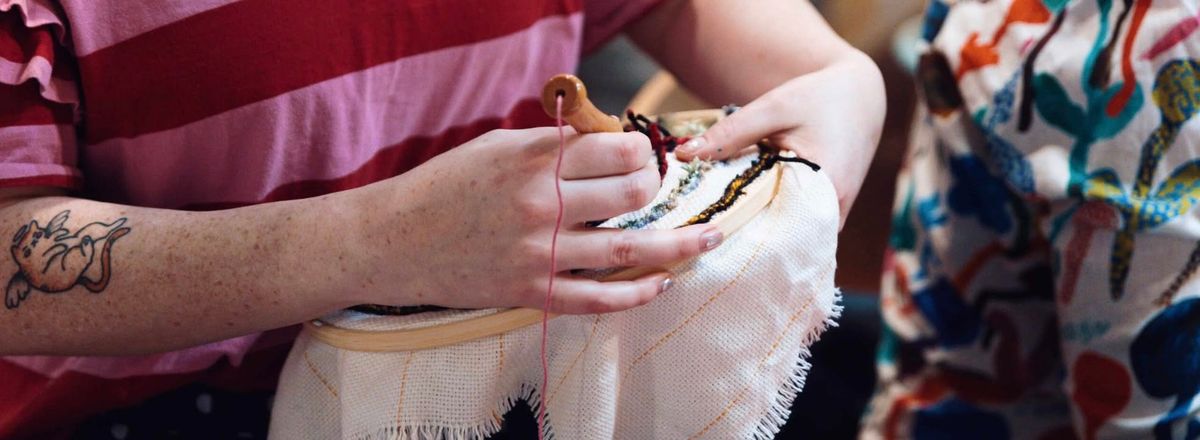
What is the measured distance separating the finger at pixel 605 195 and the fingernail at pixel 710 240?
1.7 inches

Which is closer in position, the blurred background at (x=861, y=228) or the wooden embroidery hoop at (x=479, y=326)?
the wooden embroidery hoop at (x=479, y=326)

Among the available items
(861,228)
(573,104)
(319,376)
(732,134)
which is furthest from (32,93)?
(861,228)

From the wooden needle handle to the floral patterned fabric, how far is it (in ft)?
1.68

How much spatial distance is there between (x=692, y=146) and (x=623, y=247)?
0.45ft

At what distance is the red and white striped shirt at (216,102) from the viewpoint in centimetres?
69

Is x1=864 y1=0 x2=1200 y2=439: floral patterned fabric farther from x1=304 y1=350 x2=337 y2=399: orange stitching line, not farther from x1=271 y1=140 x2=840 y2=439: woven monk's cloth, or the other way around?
x1=304 y1=350 x2=337 y2=399: orange stitching line

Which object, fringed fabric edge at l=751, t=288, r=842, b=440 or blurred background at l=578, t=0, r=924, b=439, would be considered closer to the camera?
fringed fabric edge at l=751, t=288, r=842, b=440

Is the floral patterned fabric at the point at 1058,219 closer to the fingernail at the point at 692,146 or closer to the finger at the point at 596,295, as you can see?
the fingernail at the point at 692,146

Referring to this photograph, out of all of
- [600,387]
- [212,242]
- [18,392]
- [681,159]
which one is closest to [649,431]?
[600,387]

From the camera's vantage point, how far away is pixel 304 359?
0.72m

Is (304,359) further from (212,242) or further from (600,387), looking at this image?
(600,387)

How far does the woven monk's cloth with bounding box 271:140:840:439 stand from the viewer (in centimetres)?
67

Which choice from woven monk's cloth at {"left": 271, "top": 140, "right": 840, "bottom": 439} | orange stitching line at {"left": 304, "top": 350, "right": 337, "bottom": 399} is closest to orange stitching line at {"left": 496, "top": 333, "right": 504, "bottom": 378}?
woven monk's cloth at {"left": 271, "top": 140, "right": 840, "bottom": 439}

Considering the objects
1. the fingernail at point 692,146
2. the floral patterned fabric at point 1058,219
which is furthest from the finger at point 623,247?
the floral patterned fabric at point 1058,219
